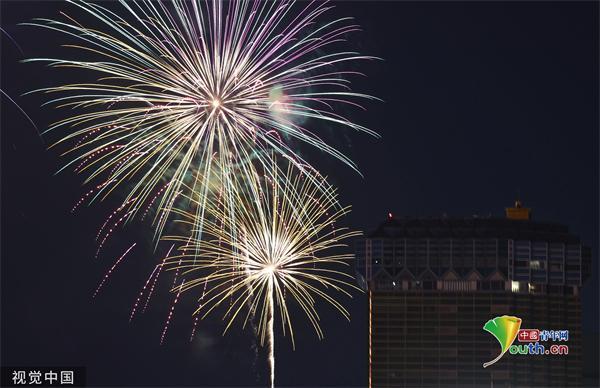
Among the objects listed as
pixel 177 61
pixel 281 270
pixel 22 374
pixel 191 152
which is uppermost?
pixel 177 61

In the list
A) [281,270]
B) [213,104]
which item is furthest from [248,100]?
[281,270]

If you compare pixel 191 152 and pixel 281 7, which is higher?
pixel 281 7

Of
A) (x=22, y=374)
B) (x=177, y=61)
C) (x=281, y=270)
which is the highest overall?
(x=177, y=61)

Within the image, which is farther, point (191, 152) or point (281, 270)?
point (281, 270)

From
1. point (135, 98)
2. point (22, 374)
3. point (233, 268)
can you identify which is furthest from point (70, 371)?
point (135, 98)

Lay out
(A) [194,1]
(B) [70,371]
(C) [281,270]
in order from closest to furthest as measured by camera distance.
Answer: (A) [194,1] < (B) [70,371] < (C) [281,270]

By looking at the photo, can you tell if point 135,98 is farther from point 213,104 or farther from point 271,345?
point 271,345

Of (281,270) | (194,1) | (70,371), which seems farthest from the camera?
(281,270)

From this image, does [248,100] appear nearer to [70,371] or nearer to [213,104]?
[213,104]

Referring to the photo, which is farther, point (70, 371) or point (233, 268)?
point (233, 268)
